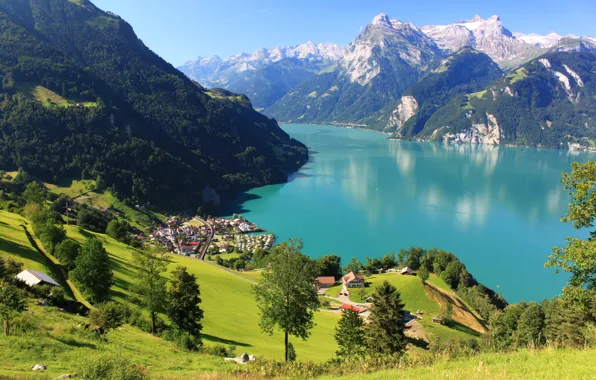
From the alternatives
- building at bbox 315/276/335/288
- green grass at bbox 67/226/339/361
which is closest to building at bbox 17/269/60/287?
green grass at bbox 67/226/339/361

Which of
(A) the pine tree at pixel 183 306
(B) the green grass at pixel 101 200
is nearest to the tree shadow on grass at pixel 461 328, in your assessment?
(A) the pine tree at pixel 183 306

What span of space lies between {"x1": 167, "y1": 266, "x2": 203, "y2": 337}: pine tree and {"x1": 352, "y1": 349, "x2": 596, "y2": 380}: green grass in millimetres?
14104

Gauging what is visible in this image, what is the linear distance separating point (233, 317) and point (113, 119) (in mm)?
103158

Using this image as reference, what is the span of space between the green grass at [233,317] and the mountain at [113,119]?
2504 inches

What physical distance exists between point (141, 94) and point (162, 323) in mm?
142663

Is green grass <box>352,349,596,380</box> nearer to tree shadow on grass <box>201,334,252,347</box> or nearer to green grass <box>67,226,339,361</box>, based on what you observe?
green grass <box>67,226,339,361</box>

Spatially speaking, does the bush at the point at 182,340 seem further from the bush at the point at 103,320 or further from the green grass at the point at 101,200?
the green grass at the point at 101,200

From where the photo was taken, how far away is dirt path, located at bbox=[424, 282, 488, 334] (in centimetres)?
4328

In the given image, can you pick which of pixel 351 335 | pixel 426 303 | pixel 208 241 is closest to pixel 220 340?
pixel 351 335

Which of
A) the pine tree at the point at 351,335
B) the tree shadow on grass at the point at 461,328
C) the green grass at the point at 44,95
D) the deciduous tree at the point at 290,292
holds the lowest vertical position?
the tree shadow on grass at the point at 461,328

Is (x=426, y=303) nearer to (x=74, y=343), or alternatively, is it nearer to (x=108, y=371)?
(x=74, y=343)

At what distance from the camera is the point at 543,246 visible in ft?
235

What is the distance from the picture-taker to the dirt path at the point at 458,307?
142 ft

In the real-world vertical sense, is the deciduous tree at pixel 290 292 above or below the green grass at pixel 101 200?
above
